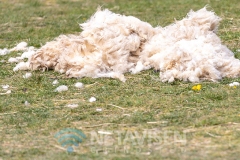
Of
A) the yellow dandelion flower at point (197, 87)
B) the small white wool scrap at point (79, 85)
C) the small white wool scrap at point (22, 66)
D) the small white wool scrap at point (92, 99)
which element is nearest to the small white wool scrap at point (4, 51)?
the small white wool scrap at point (22, 66)

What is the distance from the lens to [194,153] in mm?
4660

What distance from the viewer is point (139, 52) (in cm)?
748

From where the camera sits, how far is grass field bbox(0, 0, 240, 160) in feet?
15.7

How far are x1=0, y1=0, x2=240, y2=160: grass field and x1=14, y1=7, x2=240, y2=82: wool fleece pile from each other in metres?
0.16

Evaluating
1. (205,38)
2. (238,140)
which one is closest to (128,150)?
(238,140)

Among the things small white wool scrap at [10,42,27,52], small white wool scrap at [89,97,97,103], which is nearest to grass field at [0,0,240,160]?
small white wool scrap at [89,97,97,103]

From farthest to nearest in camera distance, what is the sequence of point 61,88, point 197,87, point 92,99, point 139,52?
point 139,52
point 61,88
point 197,87
point 92,99

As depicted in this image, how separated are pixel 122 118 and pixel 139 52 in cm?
206

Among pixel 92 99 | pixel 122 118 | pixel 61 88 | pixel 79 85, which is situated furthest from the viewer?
pixel 79 85

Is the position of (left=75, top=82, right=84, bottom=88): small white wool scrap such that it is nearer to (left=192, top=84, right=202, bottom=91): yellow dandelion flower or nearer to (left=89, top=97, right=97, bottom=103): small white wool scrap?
(left=89, top=97, right=97, bottom=103): small white wool scrap

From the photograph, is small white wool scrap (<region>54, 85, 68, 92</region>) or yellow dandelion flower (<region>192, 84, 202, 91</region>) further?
small white wool scrap (<region>54, 85, 68, 92</region>)

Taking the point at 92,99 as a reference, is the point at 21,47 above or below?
above

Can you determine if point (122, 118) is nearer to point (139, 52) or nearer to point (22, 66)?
point (139, 52)

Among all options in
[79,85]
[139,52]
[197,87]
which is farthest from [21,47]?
[197,87]
